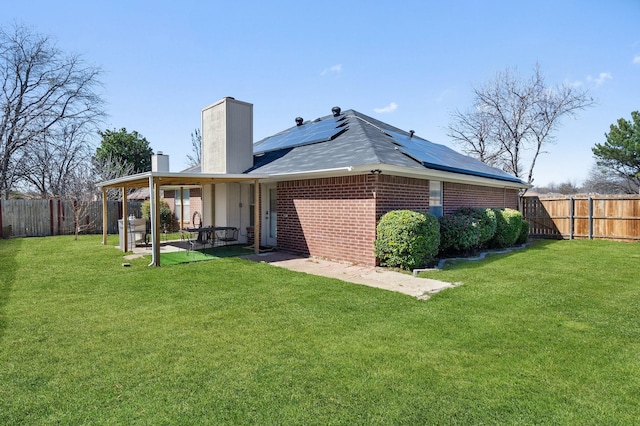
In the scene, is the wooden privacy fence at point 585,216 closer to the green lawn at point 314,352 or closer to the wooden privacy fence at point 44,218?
the green lawn at point 314,352

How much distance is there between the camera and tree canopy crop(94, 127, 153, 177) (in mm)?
30000

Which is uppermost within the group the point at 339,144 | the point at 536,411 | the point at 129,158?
the point at 129,158

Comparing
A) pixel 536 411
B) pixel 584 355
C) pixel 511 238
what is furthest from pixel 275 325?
pixel 511 238

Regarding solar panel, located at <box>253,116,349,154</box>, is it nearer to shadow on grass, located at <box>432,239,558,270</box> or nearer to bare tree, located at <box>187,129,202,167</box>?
shadow on grass, located at <box>432,239,558,270</box>

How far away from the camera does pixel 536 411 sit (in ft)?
8.86

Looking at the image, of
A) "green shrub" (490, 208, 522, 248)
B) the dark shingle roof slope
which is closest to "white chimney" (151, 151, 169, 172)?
the dark shingle roof slope

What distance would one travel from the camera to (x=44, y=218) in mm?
16531

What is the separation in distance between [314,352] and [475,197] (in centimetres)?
1154

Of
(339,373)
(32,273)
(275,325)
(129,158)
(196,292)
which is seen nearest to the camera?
(339,373)

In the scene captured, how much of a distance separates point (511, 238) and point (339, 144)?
7.02 meters

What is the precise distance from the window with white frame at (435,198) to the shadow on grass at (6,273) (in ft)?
32.8

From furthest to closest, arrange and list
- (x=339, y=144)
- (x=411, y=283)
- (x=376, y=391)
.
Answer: (x=339, y=144) → (x=411, y=283) → (x=376, y=391)

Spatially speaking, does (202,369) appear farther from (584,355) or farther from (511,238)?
(511,238)

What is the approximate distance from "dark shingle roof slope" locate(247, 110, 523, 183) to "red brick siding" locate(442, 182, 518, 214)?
0.71 metres
